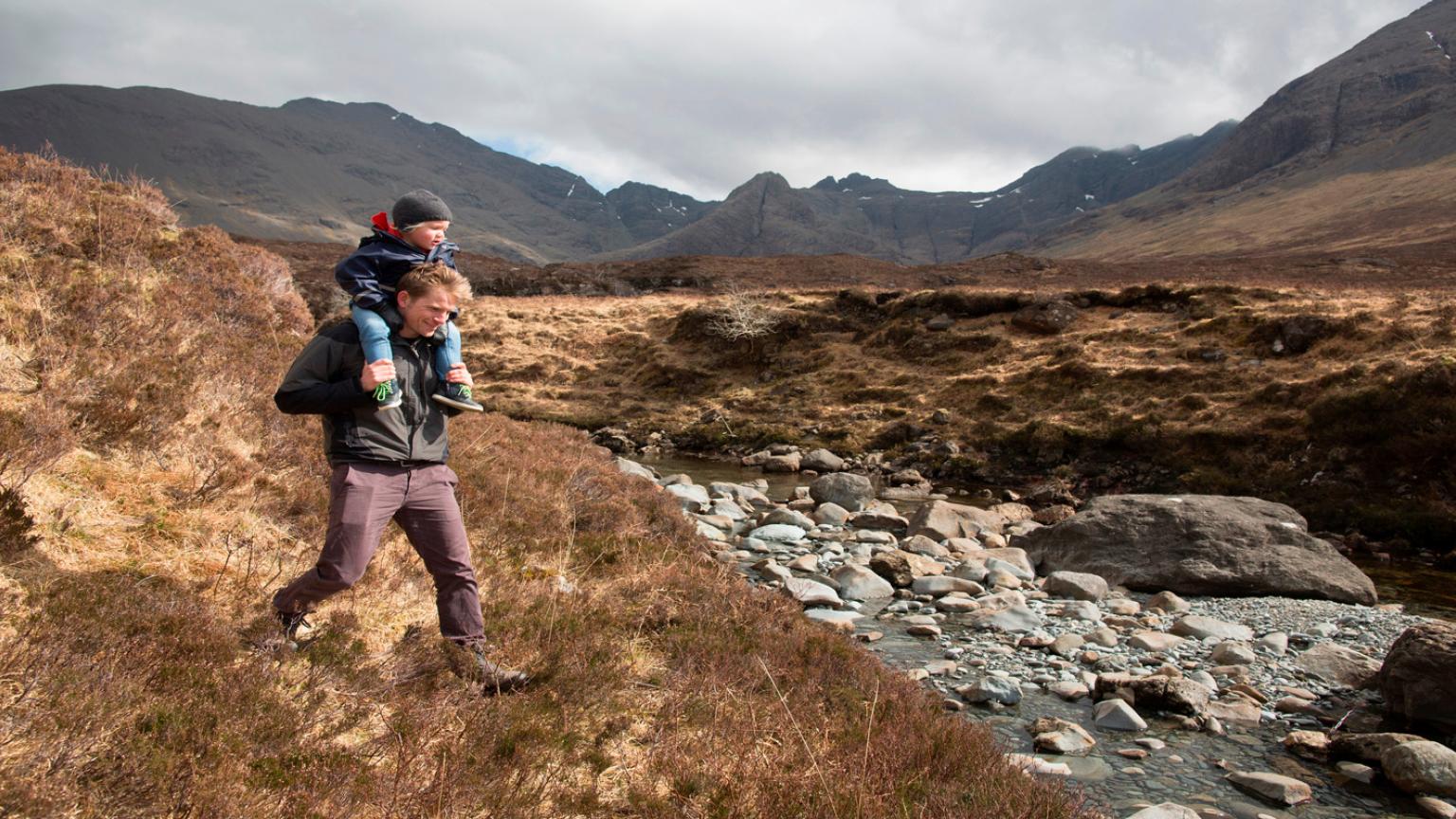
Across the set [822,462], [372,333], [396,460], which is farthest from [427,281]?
[822,462]

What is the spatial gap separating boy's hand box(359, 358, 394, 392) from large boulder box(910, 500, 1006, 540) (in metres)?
12.3

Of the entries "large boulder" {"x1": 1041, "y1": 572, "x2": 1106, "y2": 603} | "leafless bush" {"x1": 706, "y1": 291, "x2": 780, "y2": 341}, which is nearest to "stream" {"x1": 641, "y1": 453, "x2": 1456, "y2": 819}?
"large boulder" {"x1": 1041, "y1": 572, "x2": 1106, "y2": 603}

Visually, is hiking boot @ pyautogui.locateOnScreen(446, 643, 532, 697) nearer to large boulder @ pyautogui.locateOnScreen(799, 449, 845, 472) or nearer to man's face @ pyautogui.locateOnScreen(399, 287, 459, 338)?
man's face @ pyautogui.locateOnScreen(399, 287, 459, 338)

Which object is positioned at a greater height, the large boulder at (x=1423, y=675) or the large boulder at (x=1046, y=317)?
the large boulder at (x=1046, y=317)

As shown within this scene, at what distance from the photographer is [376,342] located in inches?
151

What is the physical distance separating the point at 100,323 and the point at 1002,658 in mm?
10395

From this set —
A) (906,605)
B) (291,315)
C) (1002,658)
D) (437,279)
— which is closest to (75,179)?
(291,315)

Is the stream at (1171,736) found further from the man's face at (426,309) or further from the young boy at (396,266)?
the man's face at (426,309)

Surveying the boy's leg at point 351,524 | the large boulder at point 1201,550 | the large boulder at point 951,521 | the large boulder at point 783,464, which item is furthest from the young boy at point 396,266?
the large boulder at point 783,464

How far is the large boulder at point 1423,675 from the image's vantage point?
6.46 meters

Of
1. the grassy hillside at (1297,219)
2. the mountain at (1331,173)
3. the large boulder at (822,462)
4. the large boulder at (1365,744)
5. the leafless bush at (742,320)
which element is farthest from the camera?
A: the mountain at (1331,173)

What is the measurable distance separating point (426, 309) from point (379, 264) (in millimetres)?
425

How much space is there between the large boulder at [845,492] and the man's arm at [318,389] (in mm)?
14167

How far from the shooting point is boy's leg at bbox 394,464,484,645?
415 cm
